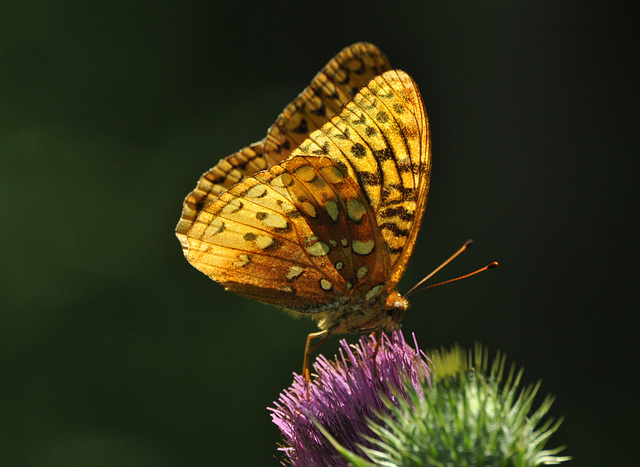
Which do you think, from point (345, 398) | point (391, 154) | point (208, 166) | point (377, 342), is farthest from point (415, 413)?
point (208, 166)

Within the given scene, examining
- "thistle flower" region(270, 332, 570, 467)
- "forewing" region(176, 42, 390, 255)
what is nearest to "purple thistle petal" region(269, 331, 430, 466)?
"thistle flower" region(270, 332, 570, 467)

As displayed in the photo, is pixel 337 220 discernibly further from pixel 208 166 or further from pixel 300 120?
pixel 208 166

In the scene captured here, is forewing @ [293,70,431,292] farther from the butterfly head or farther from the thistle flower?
the thistle flower

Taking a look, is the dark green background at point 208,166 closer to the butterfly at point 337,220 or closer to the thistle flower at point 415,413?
the butterfly at point 337,220

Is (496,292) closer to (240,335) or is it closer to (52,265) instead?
(240,335)

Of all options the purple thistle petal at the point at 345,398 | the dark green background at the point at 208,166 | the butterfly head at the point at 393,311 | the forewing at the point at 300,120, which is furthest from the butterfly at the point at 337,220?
the dark green background at the point at 208,166

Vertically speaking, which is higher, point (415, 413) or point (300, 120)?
point (300, 120)
